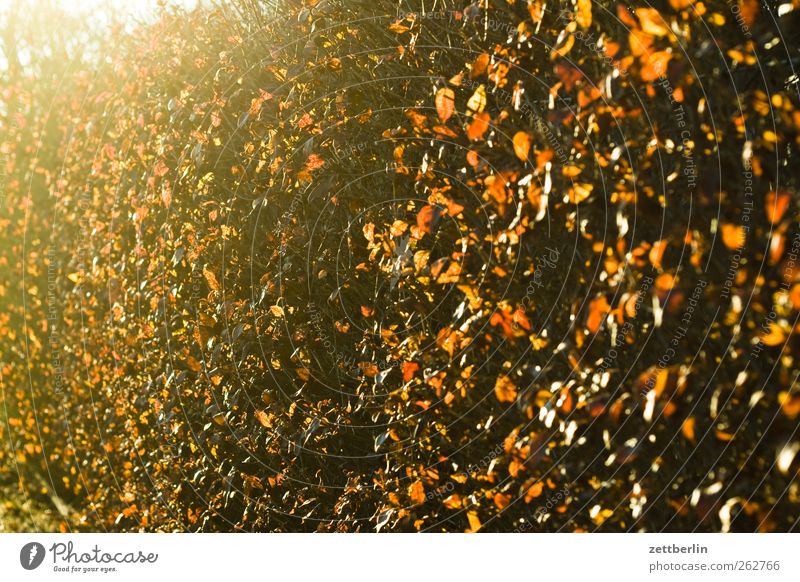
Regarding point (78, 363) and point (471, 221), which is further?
point (78, 363)

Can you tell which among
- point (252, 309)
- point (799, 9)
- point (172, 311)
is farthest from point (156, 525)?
point (799, 9)

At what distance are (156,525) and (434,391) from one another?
2.57 meters

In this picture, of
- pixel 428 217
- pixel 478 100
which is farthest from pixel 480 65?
pixel 428 217

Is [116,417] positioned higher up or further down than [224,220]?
further down

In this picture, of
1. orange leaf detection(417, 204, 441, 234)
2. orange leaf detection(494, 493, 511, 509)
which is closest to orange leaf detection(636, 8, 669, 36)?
orange leaf detection(417, 204, 441, 234)

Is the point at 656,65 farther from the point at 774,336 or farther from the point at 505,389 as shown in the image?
the point at 505,389

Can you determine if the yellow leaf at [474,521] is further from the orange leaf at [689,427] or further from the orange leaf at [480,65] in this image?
the orange leaf at [480,65]

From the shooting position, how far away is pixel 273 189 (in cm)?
365

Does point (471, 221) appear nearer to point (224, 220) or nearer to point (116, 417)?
point (224, 220)
